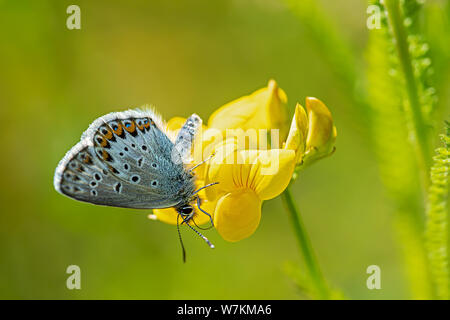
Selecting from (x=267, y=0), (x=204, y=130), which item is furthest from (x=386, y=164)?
(x=267, y=0)

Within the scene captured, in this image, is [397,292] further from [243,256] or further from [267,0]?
[267,0]

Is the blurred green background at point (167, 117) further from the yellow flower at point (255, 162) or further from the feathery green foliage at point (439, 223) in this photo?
the feathery green foliage at point (439, 223)

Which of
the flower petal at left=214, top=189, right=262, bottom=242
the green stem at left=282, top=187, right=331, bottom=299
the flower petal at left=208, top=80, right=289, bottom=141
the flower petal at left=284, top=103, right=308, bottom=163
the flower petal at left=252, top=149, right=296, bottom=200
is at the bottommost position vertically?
the green stem at left=282, top=187, right=331, bottom=299

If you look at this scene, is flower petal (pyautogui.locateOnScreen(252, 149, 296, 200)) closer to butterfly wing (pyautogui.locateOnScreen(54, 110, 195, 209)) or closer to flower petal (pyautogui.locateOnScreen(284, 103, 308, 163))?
flower petal (pyautogui.locateOnScreen(284, 103, 308, 163))

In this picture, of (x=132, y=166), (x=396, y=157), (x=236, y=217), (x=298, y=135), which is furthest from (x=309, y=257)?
(x=132, y=166)

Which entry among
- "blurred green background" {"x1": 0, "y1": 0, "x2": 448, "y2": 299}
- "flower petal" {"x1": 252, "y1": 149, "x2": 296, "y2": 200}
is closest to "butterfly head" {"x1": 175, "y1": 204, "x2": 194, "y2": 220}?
"flower petal" {"x1": 252, "y1": 149, "x2": 296, "y2": 200}
